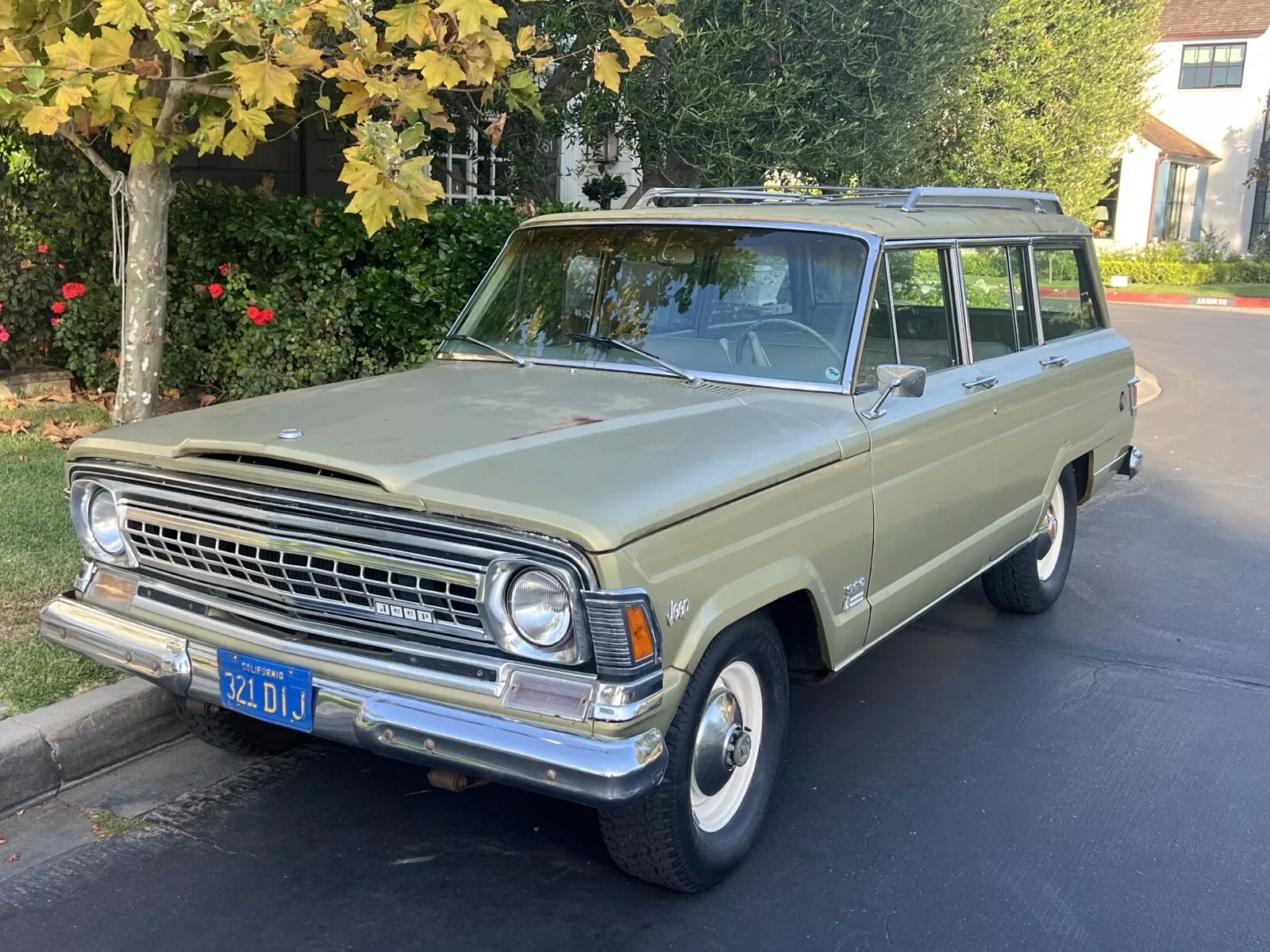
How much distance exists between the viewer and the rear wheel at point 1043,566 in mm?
5824

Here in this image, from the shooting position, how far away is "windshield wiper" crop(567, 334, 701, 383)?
13.6 feet

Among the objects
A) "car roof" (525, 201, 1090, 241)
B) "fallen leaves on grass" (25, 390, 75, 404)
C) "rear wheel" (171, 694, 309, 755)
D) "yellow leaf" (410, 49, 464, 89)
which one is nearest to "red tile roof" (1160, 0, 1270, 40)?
"fallen leaves on grass" (25, 390, 75, 404)

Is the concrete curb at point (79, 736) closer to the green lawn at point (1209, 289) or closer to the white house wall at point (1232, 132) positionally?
the green lawn at point (1209, 289)

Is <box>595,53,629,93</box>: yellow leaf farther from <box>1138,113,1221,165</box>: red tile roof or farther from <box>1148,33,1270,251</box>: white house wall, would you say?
<box>1148,33,1270,251</box>: white house wall

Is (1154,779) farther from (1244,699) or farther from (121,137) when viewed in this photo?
(121,137)

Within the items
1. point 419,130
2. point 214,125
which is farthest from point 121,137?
point 419,130

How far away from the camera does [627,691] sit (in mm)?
2852

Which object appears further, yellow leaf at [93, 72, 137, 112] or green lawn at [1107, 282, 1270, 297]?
green lawn at [1107, 282, 1270, 297]

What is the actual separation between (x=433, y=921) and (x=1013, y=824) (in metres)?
1.88

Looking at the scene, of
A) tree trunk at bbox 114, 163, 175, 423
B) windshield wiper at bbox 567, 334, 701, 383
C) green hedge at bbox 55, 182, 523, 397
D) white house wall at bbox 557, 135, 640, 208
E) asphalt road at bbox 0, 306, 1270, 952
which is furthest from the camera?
white house wall at bbox 557, 135, 640, 208

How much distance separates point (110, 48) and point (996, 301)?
3.76 meters

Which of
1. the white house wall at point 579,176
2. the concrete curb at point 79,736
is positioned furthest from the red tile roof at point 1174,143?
the concrete curb at point 79,736

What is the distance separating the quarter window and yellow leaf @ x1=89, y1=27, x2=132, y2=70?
3472mm

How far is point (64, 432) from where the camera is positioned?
7672mm
